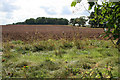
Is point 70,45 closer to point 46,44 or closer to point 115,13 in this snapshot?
point 46,44

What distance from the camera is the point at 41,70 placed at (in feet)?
11.6

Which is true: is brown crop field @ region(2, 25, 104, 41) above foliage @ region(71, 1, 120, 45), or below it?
below

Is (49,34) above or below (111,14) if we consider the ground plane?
below

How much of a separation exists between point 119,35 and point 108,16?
31cm

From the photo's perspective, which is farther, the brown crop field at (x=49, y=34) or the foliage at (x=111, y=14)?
the brown crop field at (x=49, y=34)

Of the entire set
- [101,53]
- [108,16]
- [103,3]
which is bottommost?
[101,53]

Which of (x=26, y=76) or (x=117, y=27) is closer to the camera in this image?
(x=117, y=27)

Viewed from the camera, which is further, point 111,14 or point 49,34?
point 49,34

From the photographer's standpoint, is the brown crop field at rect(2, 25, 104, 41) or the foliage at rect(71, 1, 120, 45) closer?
the foliage at rect(71, 1, 120, 45)

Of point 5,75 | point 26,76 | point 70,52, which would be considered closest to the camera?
point 26,76

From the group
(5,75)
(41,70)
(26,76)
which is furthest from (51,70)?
(5,75)

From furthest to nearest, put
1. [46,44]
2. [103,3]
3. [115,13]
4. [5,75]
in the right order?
1. [46,44]
2. [5,75]
3. [103,3]
4. [115,13]

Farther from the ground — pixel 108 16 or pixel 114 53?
pixel 108 16

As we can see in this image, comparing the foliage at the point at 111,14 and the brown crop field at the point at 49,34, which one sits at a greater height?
the foliage at the point at 111,14
